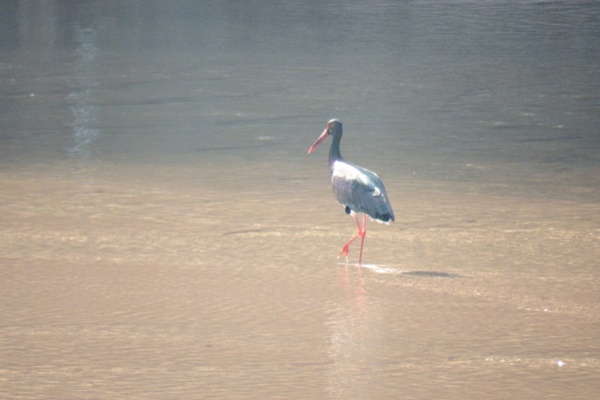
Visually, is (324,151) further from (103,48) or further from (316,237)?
(103,48)

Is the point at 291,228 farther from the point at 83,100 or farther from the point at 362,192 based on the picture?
the point at 83,100

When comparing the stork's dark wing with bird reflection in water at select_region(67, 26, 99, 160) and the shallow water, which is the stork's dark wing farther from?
bird reflection in water at select_region(67, 26, 99, 160)

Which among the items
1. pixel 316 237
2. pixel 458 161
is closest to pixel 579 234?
pixel 316 237

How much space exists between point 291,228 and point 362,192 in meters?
0.74

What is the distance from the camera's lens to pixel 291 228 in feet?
22.8

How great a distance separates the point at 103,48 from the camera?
15.2 m

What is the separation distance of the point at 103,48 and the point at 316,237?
9.15 metres

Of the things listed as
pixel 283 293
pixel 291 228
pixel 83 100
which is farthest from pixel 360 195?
pixel 83 100

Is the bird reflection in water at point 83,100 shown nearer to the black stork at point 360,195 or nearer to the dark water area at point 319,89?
the dark water area at point 319,89

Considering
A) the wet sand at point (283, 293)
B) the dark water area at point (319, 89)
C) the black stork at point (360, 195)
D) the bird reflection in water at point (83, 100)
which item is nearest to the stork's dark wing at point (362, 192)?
the black stork at point (360, 195)

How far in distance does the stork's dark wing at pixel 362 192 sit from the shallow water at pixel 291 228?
0.28m

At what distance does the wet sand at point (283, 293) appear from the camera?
182 inches

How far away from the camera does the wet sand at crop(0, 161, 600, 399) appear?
4.62m

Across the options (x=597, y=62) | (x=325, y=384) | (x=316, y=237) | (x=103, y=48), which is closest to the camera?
(x=325, y=384)
